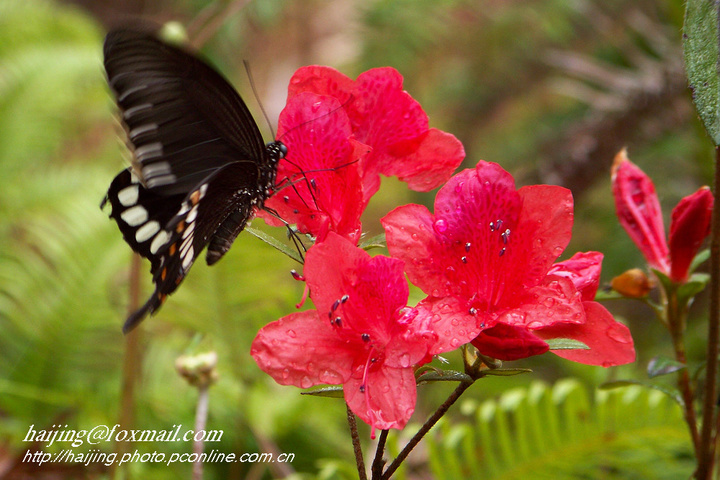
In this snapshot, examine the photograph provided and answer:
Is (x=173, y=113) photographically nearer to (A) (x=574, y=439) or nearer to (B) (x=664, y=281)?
(B) (x=664, y=281)

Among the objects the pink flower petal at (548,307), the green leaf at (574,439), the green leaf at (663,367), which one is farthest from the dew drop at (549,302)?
the green leaf at (574,439)

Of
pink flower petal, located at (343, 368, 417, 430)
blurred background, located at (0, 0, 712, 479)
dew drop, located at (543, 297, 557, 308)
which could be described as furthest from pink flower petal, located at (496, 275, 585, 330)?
blurred background, located at (0, 0, 712, 479)

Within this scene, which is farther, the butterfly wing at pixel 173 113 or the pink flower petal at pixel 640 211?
the pink flower petal at pixel 640 211

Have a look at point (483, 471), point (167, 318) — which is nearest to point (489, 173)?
point (483, 471)

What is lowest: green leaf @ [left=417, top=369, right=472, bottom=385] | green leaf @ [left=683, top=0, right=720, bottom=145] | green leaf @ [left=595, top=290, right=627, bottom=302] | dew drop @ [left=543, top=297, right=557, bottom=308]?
green leaf @ [left=595, top=290, right=627, bottom=302]

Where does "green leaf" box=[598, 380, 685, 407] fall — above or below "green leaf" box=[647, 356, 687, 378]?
below

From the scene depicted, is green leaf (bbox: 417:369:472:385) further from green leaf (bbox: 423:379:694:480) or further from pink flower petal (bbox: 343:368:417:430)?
green leaf (bbox: 423:379:694:480)

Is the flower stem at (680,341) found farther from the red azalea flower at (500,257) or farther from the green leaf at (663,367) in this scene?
the red azalea flower at (500,257)

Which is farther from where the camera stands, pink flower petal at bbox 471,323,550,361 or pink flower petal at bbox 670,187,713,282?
pink flower petal at bbox 670,187,713,282
